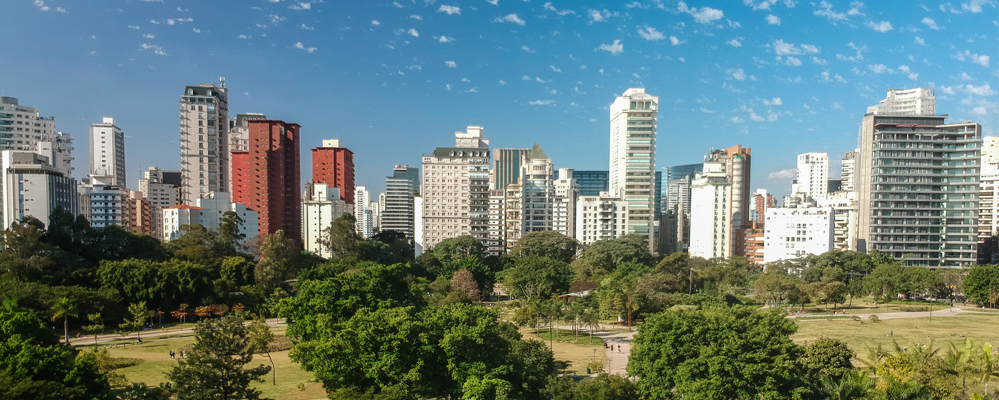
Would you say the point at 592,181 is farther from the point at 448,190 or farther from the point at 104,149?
the point at 104,149

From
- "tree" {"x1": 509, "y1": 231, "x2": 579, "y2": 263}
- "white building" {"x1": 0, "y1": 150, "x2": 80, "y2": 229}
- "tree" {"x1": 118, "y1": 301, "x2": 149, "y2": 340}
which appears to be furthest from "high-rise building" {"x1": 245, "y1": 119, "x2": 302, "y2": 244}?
"tree" {"x1": 118, "y1": 301, "x2": 149, "y2": 340}

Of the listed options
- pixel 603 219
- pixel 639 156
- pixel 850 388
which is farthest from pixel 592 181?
pixel 850 388

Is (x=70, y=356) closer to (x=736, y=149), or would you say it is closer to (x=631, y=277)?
(x=631, y=277)

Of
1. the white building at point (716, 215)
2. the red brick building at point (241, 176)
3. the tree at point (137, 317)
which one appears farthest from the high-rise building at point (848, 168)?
the tree at point (137, 317)

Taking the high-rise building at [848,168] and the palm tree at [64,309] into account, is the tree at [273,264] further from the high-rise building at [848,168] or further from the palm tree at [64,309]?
the high-rise building at [848,168]

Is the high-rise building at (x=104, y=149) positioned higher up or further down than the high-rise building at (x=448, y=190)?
higher up

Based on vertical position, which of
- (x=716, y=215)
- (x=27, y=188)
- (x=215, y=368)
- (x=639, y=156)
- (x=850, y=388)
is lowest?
(x=850, y=388)
